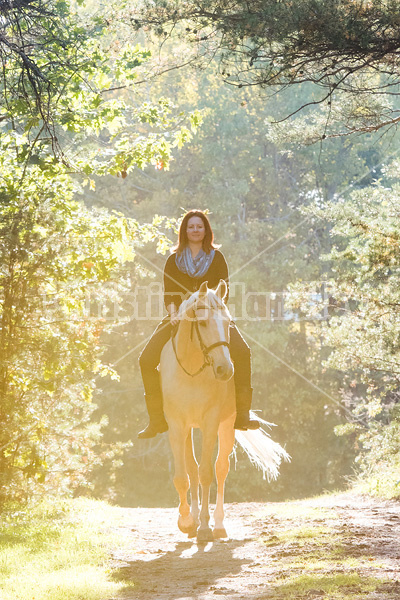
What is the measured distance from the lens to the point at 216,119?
33031mm

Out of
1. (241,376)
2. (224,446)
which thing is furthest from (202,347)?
(224,446)

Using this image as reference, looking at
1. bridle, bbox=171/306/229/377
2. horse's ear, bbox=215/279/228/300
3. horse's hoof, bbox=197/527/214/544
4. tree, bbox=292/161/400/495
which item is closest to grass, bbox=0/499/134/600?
horse's hoof, bbox=197/527/214/544

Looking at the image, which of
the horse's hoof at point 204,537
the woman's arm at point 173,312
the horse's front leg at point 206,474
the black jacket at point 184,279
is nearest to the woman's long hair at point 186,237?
the black jacket at point 184,279

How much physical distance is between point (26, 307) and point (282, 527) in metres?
4.24

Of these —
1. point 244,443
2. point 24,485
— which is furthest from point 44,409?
point 244,443

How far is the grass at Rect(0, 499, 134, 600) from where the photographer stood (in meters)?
5.60

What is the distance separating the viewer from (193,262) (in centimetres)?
804

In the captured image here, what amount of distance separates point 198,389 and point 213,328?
951 millimetres

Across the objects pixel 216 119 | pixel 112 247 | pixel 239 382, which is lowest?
pixel 239 382

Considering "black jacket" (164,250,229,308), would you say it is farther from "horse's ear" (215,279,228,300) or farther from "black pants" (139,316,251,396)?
"horse's ear" (215,279,228,300)

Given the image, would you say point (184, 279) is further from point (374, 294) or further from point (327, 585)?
point (374, 294)

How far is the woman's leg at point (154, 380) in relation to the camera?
8.06 meters

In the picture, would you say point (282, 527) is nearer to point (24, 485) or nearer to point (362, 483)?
point (24, 485)

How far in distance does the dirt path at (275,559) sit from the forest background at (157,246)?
2857mm
